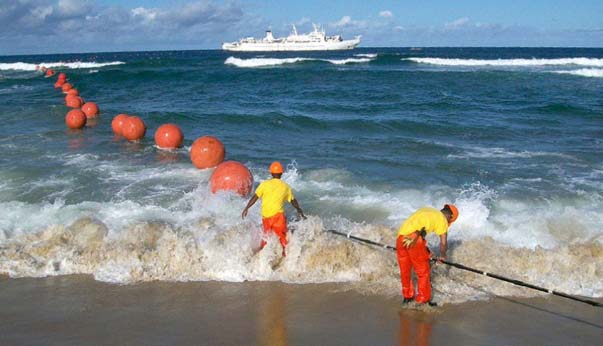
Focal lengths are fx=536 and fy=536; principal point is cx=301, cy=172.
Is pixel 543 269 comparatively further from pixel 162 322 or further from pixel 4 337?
pixel 4 337

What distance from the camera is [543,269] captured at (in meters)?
7.42

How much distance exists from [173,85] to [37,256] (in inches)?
1100

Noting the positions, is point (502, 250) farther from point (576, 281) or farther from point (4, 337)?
point (4, 337)

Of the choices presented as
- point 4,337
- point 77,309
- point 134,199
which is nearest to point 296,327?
point 77,309

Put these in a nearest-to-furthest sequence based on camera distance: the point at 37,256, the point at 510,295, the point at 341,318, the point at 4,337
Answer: the point at 4,337
the point at 341,318
the point at 510,295
the point at 37,256

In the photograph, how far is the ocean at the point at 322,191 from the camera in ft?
24.0

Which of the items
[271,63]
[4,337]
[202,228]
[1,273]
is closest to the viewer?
[4,337]

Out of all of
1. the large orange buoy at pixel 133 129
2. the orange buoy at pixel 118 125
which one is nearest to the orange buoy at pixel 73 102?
the orange buoy at pixel 118 125

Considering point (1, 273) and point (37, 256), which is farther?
point (37, 256)

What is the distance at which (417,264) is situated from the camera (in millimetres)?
5945

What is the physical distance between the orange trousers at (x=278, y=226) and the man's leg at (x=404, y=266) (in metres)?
1.95

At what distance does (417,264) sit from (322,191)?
536 centimetres

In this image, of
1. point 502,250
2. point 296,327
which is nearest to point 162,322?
point 296,327

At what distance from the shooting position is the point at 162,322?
5.73m
